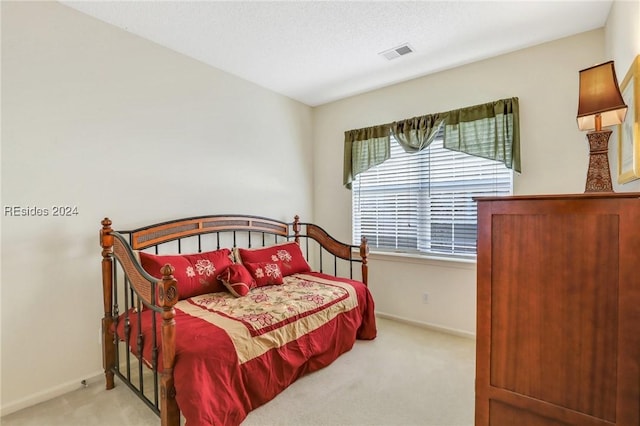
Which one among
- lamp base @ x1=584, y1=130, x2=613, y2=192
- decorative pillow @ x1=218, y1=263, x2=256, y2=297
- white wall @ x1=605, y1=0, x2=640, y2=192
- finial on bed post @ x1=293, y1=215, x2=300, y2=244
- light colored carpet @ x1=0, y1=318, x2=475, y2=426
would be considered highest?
white wall @ x1=605, y1=0, x2=640, y2=192

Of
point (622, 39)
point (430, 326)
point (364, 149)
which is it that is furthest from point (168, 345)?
point (622, 39)

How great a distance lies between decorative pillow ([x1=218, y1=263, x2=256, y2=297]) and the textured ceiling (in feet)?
6.01

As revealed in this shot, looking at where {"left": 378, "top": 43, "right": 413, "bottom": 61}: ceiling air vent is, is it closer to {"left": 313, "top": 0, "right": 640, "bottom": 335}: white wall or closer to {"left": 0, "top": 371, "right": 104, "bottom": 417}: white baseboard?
{"left": 313, "top": 0, "right": 640, "bottom": 335}: white wall

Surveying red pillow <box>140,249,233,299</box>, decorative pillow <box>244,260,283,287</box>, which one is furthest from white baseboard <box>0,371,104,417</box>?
decorative pillow <box>244,260,283,287</box>

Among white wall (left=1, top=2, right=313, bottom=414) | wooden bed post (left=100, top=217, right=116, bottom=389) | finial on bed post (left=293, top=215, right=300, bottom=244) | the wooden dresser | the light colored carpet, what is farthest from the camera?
finial on bed post (left=293, top=215, right=300, bottom=244)

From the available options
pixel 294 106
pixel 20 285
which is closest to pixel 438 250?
Result: pixel 294 106

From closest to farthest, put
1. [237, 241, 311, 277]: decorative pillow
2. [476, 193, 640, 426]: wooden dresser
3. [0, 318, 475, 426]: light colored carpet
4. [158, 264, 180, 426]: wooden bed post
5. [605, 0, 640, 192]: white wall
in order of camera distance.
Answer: [476, 193, 640, 426]: wooden dresser
[158, 264, 180, 426]: wooden bed post
[605, 0, 640, 192]: white wall
[0, 318, 475, 426]: light colored carpet
[237, 241, 311, 277]: decorative pillow

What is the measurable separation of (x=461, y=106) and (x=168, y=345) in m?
3.01

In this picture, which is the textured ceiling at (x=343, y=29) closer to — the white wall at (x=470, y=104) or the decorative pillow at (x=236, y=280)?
the white wall at (x=470, y=104)

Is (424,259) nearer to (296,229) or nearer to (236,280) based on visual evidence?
(296,229)

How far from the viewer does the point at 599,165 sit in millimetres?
1239

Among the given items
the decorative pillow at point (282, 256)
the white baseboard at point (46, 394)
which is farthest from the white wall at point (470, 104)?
the white baseboard at point (46, 394)

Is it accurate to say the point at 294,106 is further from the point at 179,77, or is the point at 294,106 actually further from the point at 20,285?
the point at 20,285

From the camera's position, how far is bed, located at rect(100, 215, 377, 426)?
1512 mm
